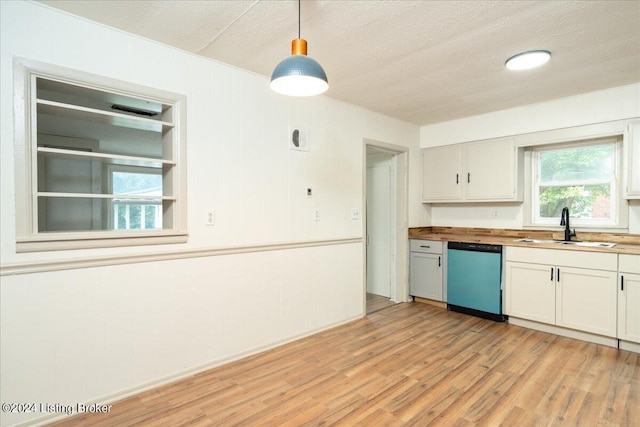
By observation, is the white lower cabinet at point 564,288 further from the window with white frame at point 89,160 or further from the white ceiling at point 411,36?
the window with white frame at point 89,160

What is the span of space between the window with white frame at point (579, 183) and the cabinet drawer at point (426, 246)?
116 centimetres

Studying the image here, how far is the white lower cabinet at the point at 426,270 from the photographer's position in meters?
4.30

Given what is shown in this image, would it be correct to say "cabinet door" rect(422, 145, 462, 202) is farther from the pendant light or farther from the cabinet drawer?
the pendant light

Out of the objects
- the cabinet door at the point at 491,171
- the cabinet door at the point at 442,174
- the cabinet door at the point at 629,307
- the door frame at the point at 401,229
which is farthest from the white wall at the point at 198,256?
the cabinet door at the point at 629,307

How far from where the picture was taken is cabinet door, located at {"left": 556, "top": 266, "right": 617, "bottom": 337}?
3.04m

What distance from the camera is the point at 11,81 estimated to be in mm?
1865

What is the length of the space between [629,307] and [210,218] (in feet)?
12.2

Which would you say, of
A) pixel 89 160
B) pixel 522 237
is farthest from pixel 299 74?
pixel 522 237

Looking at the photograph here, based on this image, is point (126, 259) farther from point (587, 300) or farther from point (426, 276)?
point (587, 300)

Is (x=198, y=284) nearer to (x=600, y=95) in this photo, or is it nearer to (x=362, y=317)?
(x=362, y=317)

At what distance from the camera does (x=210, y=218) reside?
2648 millimetres

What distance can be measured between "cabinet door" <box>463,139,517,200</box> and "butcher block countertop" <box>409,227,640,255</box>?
49 cm

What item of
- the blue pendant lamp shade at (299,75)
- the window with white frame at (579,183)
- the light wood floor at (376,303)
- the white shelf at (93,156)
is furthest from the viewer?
the light wood floor at (376,303)

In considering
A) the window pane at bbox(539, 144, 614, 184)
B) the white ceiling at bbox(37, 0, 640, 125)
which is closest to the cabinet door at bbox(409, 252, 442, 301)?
the window pane at bbox(539, 144, 614, 184)
